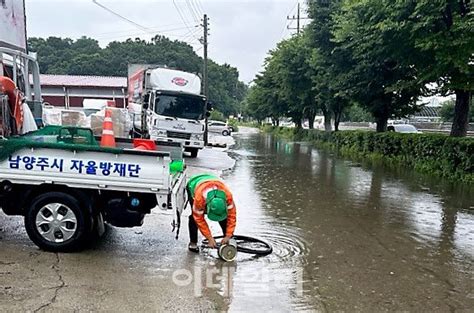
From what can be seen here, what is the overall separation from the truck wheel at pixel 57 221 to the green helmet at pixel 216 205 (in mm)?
1483

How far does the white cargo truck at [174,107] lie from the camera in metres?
19.5

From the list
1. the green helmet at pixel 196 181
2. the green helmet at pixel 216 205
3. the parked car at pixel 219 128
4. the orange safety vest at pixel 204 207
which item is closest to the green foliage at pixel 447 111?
the parked car at pixel 219 128

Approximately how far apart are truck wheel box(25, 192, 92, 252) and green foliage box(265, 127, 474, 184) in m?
12.3

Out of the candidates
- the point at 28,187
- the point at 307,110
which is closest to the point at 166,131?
the point at 28,187

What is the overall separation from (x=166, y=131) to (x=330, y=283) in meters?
14.8

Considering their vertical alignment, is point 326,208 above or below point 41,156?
below

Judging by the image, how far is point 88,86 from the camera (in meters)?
42.1

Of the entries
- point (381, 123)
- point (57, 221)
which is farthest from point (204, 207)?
point (381, 123)

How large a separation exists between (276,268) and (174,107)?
47.5 feet

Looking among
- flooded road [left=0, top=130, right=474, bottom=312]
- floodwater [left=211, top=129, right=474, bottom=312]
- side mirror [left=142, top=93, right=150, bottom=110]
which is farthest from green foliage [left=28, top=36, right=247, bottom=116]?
flooded road [left=0, top=130, right=474, bottom=312]

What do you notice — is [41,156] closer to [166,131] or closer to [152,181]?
[152,181]

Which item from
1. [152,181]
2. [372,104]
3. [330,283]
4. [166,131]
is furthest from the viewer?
[372,104]

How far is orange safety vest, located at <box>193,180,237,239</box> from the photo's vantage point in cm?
604

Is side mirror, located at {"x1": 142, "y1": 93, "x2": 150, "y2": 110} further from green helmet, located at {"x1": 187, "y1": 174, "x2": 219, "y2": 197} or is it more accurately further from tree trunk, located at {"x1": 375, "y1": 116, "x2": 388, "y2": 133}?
green helmet, located at {"x1": 187, "y1": 174, "x2": 219, "y2": 197}
